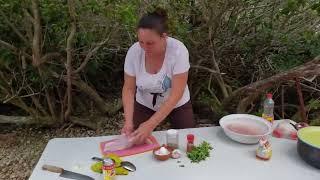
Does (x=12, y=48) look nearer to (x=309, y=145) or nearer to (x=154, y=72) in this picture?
(x=154, y=72)

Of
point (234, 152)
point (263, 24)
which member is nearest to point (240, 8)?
point (263, 24)

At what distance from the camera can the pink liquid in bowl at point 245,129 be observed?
1962 mm

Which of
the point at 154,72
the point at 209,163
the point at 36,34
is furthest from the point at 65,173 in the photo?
the point at 36,34

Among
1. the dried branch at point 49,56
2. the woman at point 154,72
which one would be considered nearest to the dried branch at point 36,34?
the dried branch at point 49,56

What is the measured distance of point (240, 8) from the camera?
3.32m

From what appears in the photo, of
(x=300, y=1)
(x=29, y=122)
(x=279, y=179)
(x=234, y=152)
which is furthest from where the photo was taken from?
(x=29, y=122)

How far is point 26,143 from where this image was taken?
3.52 meters

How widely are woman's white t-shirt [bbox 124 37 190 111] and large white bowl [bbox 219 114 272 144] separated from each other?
15.1 inches

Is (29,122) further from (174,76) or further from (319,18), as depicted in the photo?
(319,18)

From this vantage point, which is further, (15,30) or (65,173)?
(15,30)

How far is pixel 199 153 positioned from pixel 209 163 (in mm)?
70

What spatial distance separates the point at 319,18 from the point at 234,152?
2.09m

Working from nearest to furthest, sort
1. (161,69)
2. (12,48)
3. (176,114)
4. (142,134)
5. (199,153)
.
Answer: (199,153), (142,134), (161,69), (176,114), (12,48)

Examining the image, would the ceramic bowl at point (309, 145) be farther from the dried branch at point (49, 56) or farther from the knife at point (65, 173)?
the dried branch at point (49, 56)
